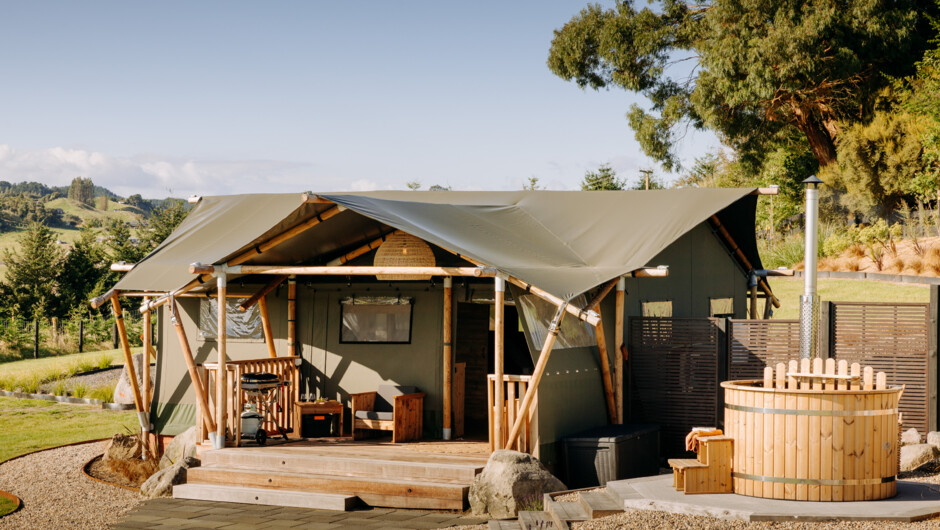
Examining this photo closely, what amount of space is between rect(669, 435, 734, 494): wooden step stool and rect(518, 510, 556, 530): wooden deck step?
115 centimetres

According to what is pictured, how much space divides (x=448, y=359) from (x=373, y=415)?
113cm

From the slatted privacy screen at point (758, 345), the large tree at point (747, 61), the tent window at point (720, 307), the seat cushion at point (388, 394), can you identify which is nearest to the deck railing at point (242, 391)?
the seat cushion at point (388, 394)

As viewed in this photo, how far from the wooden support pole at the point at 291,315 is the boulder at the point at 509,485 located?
13.9 ft

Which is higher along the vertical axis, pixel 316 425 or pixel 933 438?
pixel 933 438

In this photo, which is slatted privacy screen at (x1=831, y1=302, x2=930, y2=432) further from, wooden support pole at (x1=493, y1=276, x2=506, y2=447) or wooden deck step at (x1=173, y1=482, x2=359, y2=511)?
wooden deck step at (x1=173, y1=482, x2=359, y2=511)

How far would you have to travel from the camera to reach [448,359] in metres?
10.9

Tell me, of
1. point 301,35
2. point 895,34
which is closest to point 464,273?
point 301,35

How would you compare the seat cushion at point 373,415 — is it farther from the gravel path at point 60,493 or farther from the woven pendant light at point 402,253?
the gravel path at point 60,493

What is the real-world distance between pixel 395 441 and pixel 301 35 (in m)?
9.81

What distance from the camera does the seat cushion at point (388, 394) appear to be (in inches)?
431

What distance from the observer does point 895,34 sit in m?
24.3

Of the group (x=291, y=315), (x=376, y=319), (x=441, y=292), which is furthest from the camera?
(x=291, y=315)

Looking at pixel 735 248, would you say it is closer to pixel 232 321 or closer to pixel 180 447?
pixel 232 321

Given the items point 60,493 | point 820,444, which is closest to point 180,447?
point 60,493
